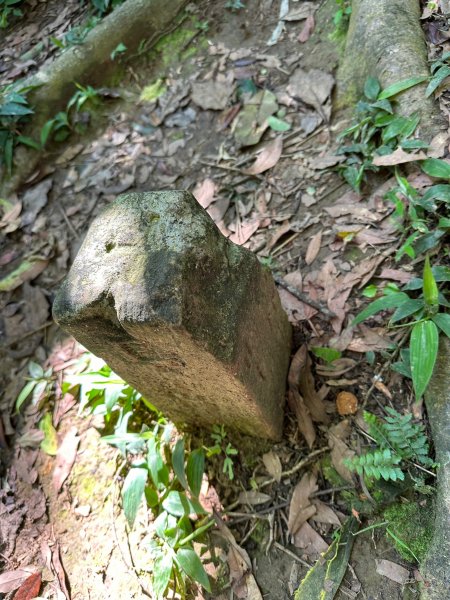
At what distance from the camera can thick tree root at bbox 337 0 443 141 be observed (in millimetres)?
2394

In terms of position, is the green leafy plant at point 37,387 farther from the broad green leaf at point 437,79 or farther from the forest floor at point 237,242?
the broad green leaf at point 437,79

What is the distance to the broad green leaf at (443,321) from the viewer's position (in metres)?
1.80

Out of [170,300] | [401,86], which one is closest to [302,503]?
[170,300]

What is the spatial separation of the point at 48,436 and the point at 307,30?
9.77ft

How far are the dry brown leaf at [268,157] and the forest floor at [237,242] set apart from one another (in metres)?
0.01

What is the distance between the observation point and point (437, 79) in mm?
2340

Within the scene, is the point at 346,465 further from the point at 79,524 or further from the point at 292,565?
the point at 79,524

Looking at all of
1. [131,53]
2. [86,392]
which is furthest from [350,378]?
[131,53]

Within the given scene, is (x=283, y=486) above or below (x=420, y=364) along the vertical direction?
below

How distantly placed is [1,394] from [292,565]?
75.9 inches

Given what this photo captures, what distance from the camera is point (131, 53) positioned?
387cm

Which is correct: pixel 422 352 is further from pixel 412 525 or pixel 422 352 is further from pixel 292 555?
pixel 292 555

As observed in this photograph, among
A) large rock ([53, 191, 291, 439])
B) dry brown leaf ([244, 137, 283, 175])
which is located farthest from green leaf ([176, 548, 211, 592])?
dry brown leaf ([244, 137, 283, 175])

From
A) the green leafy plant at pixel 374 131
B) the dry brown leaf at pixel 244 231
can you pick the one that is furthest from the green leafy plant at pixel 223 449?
the green leafy plant at pixel 374 131
